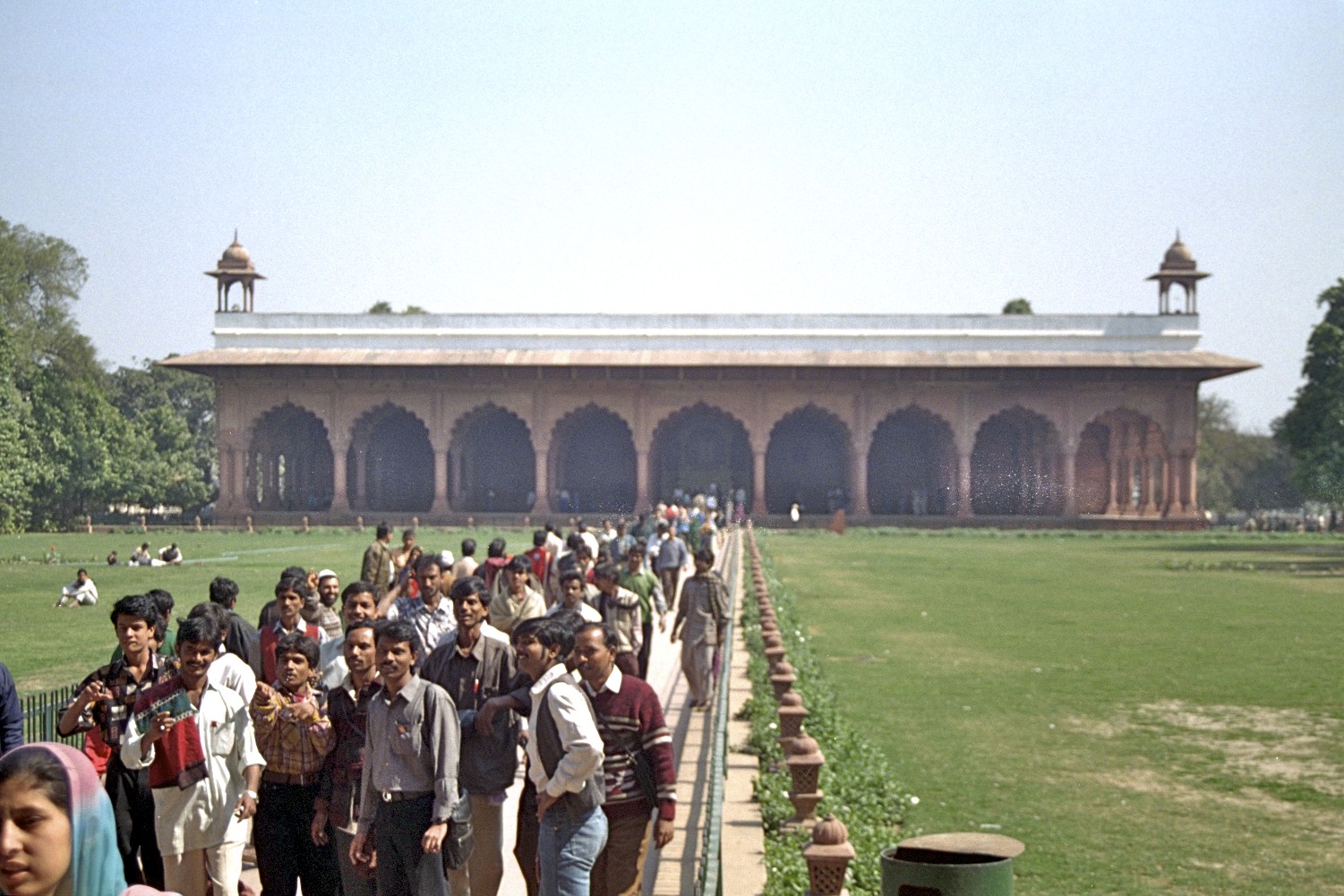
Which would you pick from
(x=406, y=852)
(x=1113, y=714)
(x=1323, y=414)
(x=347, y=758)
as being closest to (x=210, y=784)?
(x=347, y=758)

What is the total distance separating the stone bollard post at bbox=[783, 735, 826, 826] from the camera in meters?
6.34

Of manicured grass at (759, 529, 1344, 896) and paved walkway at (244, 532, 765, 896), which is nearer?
paved walkway at (244, 532, 765, 896)

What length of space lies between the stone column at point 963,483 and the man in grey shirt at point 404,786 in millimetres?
36444

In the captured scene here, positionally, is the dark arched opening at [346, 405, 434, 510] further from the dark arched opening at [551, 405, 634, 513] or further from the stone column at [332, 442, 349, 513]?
the dark arched opening at [551, 405, 634, 513]

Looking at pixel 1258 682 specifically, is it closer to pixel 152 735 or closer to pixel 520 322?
pixel 152 735

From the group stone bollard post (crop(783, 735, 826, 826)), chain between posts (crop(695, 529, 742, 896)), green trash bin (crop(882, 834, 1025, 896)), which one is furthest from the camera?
stone bollard post (crop(783, 735, 826, 826))

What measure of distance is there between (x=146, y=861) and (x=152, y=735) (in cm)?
57

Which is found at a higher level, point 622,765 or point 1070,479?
point 1070,479

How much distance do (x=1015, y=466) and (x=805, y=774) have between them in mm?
37770

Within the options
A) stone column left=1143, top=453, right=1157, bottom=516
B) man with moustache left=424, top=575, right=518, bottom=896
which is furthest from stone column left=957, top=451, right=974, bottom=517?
man with moustache left=424, top=575, right=518, bottom=896

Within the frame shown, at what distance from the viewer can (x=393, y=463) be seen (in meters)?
43.8

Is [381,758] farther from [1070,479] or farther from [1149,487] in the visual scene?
[1149,487]

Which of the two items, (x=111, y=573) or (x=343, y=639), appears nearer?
(x=343, y=639)

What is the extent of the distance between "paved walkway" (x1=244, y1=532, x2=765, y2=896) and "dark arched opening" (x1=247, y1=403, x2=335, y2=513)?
32.7 metres
